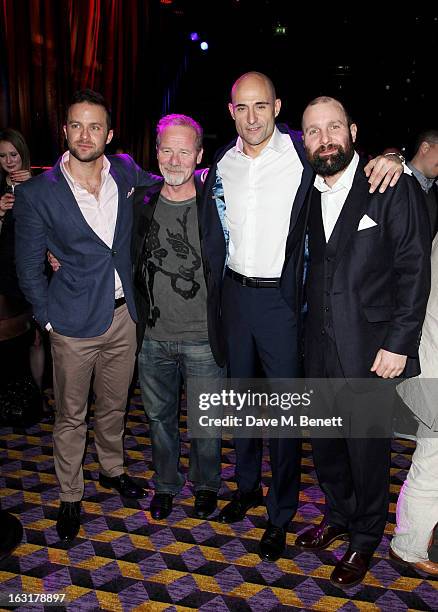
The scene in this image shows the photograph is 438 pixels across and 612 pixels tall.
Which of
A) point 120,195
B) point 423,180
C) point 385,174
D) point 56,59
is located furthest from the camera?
point 56,59

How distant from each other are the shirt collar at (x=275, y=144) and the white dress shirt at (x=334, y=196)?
27 centimetres

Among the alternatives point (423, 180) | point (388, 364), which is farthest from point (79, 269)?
point (423, 180)

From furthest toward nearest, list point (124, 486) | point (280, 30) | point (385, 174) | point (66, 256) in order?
point (280, 30)
point (124, 486)
point (66, 256)
point (385, 174)

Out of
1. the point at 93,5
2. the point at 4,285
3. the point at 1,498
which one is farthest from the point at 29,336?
the point at 93,5

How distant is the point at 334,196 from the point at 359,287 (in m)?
0.35

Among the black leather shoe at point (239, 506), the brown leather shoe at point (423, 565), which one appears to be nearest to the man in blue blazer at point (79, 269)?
the black leather shoe at point (239, 506)

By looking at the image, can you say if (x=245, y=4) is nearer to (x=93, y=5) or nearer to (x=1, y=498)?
(x=93, y=5)

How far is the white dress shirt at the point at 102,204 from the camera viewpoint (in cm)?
244

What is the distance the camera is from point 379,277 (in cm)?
205

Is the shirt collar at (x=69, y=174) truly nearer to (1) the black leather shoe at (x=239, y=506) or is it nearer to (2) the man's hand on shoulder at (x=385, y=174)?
(2) the man's hand on shoulder at (x=385, y=174)

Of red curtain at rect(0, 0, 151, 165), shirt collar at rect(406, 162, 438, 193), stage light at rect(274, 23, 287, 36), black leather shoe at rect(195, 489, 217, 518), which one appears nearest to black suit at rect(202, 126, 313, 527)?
black leather shoe at rect(195, 489, 217, 518)

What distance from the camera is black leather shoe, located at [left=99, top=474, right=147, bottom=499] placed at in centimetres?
284

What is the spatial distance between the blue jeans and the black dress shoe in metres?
0.48

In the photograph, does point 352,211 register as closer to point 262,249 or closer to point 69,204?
point 262,249
